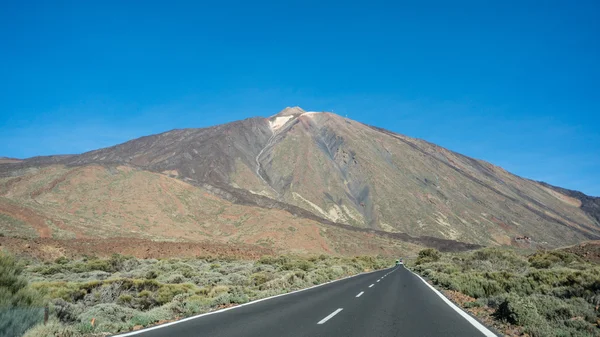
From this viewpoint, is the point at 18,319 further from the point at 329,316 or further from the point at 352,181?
the point at 352,181

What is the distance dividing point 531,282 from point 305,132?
157 meters

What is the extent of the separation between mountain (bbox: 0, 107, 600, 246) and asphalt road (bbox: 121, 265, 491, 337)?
82.8 meters

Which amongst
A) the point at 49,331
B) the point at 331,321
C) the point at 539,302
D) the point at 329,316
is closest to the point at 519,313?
the point at 539,302

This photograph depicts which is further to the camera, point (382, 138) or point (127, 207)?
point (382, 138)

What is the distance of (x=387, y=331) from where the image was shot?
7891 mm

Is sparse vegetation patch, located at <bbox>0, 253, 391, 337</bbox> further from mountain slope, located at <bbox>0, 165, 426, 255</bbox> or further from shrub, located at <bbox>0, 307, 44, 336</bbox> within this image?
mountain slope, located at <bbox>0, 165, 426, 255</bbox>

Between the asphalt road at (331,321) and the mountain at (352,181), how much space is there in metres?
82.8

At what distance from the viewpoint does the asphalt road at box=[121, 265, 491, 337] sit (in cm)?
772

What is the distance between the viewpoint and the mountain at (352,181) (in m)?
115

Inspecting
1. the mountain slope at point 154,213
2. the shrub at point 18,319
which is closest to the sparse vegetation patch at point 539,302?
the shrub at point 18,319

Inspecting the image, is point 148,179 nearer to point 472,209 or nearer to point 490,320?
point 490,320

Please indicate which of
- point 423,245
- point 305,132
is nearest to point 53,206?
point 423,245

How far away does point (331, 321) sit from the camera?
9.03m

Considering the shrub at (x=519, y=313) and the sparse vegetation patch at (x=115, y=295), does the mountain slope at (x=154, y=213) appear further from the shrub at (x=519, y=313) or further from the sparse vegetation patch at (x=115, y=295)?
the shrub at (x=519, y=313)
